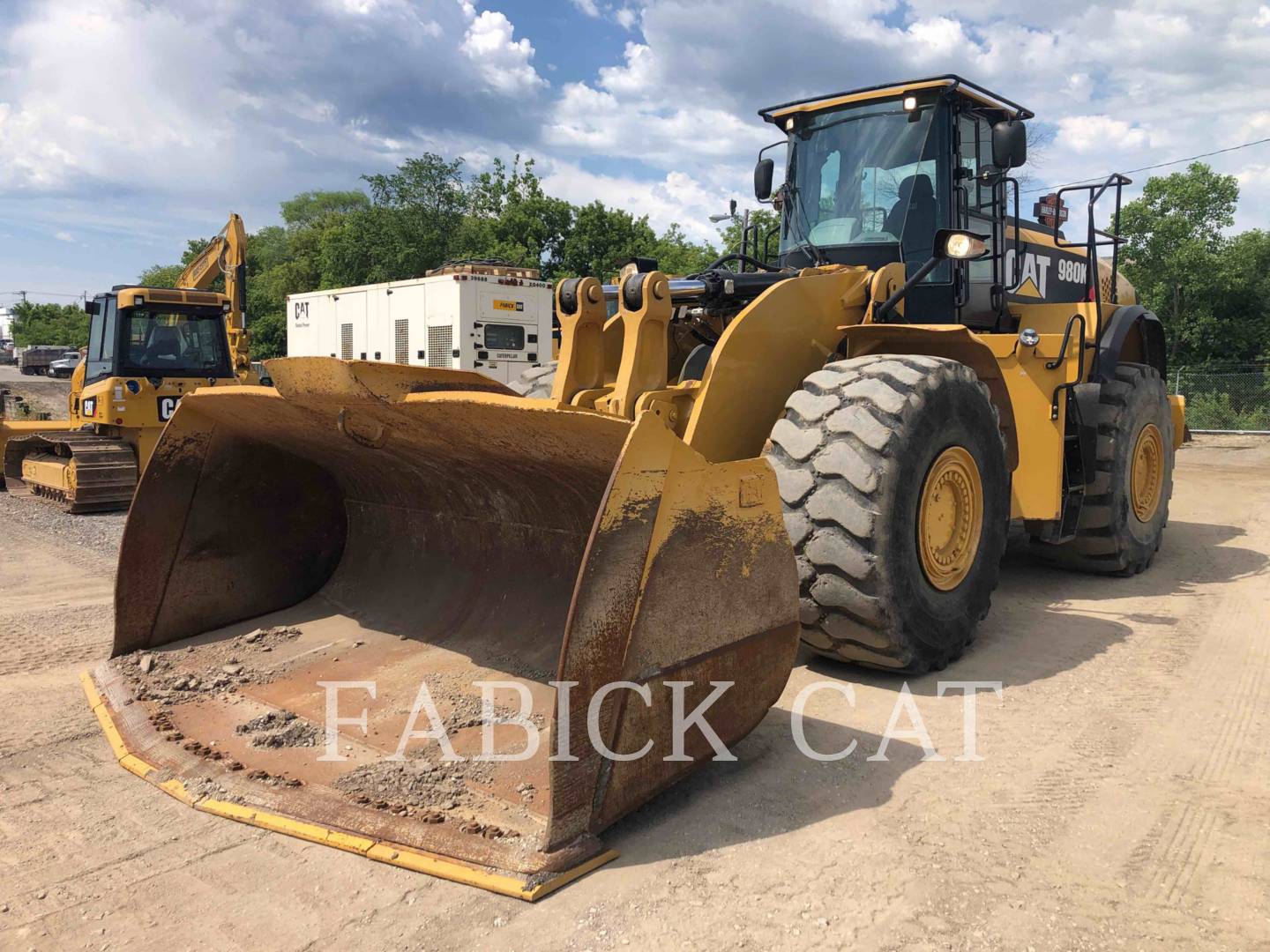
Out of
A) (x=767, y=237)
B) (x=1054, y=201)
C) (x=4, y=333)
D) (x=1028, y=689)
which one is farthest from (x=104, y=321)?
(x=4, y=333)

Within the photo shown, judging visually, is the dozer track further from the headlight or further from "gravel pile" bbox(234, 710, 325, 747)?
the headlight

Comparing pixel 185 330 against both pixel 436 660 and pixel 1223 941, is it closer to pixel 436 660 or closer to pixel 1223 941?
pixel 436 660

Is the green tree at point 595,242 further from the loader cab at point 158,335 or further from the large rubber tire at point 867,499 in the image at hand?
the large rubber tire at point 867,499

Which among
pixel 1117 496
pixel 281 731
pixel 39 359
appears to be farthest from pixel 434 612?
pixel 39 359

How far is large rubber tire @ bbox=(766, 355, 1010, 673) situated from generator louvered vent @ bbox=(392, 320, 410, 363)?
14.2 metres

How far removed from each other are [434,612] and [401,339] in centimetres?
1386

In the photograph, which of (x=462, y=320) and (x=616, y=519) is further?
(x=462, y=320)

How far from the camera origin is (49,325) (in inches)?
2557

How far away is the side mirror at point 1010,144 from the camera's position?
5.17 meters

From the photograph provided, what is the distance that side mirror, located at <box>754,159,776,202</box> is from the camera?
635cm

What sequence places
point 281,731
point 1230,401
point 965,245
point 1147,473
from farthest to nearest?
1. point 1230,401
2. point 1147,473
3. point 965,245
4. point 281,731

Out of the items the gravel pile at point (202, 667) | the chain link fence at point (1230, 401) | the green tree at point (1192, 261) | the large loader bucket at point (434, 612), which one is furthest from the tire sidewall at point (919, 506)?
the green tree at point (1192, 261)

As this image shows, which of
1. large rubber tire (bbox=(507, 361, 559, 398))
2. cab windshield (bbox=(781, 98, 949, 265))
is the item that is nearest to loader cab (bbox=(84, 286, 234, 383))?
large rubber tire (bbox=(507, 361, 559, 398))

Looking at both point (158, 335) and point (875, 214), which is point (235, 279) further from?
point (875, 214)
